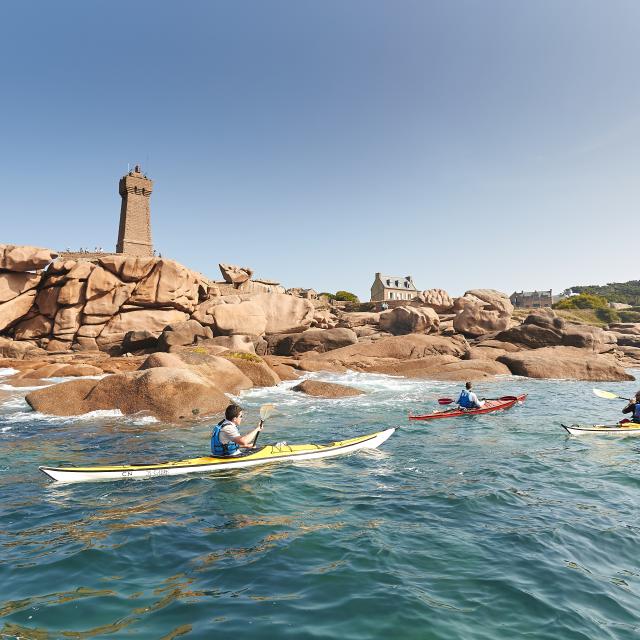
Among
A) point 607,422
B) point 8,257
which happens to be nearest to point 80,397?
point 607,422

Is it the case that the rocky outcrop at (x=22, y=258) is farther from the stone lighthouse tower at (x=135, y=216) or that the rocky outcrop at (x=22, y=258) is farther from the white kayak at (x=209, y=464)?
the white kayak at (x=209, y=464)

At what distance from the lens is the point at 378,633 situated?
14.8ft

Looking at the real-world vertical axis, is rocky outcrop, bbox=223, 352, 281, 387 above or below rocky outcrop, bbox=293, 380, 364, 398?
above

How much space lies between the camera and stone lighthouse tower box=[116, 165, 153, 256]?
192ft

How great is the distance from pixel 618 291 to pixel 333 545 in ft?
473

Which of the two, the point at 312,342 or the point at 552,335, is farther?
the point at 552,335

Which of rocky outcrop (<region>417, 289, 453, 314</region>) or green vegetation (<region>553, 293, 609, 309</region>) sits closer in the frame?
rocky outcrop (<region>417, 289, 453, 314</region>)

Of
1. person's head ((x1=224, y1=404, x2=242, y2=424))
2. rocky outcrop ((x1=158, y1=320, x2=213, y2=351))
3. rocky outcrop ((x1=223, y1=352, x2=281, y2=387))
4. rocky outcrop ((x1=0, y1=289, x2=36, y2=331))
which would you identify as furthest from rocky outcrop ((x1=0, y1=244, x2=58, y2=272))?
person's head ((x1=224, y1=404, x2=242, y2=424))

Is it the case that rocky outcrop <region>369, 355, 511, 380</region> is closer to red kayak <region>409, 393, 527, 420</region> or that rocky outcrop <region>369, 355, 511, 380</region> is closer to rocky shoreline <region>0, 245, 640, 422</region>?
rocky shoreline <region>0, 245, 640, 422</region>

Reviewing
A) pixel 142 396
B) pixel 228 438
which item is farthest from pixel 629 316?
pixel 228 438

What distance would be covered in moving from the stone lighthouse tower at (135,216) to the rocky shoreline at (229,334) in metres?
23.2

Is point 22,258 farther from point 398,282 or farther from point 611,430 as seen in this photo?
point 398,282

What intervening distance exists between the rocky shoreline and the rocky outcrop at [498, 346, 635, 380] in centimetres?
7

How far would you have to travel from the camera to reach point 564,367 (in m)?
27.8
